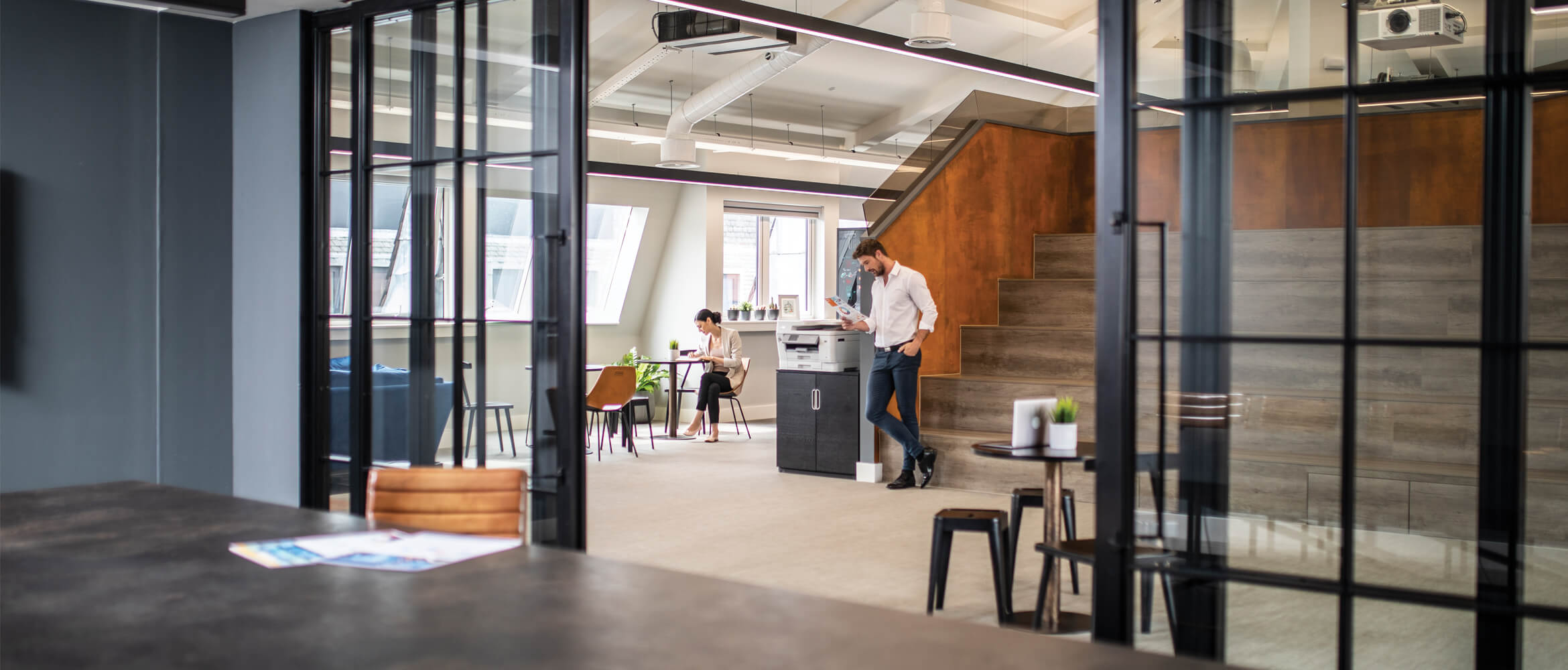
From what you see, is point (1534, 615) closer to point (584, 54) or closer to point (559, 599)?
point (559, 599)

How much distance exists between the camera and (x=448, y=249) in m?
4.54

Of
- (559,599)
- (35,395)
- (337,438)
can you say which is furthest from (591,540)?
(559,599)

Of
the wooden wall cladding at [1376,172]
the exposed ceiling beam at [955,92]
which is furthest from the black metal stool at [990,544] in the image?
the exposed ceiling beam at [955,92]

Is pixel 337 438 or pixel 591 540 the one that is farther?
pixel 591 540

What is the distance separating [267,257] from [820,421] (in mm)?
4670

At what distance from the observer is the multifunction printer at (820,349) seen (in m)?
8.76

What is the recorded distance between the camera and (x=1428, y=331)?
8.73ft

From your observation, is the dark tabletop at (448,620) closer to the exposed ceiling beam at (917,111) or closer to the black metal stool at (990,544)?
the black metal stool at (990,544)

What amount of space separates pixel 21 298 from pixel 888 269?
5201 mm

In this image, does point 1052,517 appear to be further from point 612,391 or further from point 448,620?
point 612,391

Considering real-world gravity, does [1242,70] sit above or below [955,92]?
below

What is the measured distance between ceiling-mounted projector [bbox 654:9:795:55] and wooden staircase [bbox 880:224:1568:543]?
21.4 ft

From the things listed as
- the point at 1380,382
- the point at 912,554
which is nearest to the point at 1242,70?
the point at 1380,382

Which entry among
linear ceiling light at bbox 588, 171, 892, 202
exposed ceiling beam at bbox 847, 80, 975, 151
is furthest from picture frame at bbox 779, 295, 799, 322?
exposed ceiling beam at bbox 847, 80, 975, 151
